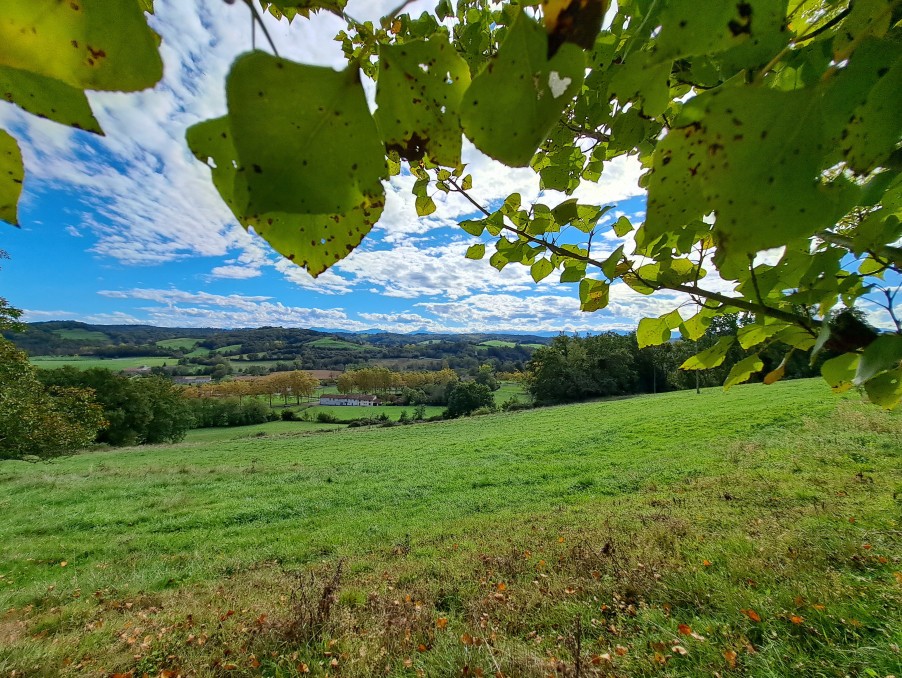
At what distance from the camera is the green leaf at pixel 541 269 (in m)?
1.41

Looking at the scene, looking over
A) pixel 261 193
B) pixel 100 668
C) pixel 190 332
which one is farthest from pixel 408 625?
pixel 190 332

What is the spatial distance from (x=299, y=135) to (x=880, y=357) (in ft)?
2.70

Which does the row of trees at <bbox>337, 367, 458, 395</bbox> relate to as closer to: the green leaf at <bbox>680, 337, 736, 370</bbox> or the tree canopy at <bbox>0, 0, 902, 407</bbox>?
the green leaf at <bbox>680, 337, 736, 370</bbox>

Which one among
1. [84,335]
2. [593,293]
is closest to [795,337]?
[593,293]

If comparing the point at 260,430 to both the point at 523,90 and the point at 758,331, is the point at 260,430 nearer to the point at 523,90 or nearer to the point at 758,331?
A: the point at 758,331

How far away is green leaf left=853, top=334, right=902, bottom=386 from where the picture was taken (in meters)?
0.59

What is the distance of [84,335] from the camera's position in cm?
9244

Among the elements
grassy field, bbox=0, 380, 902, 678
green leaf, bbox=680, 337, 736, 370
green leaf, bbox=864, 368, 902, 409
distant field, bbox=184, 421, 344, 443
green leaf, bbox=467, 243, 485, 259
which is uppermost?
green leaf, bbox=467, 243, 485, 259

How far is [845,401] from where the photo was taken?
1677 centimetres

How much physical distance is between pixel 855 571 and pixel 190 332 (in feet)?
430

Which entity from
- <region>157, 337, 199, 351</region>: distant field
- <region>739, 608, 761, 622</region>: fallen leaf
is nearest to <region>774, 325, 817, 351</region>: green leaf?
<region>739, 608, 761, 622</region>: fallen leaf

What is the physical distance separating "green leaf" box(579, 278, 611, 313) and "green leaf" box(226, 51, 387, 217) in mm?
952

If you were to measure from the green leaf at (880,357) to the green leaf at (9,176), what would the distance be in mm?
994

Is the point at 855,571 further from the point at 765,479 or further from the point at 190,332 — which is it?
the point at 190,332
